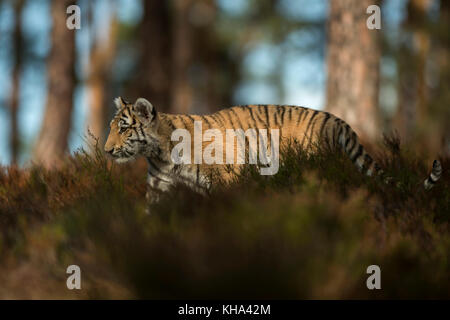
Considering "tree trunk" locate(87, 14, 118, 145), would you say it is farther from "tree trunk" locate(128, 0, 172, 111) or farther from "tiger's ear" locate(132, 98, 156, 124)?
"tiger's ear" locate(132, 98, 156, 124)

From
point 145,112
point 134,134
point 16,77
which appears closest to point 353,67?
point 145,112

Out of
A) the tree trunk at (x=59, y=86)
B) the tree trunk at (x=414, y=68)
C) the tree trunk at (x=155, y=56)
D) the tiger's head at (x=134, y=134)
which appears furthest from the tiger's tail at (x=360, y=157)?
the tree trunk at (x=414, y=68)

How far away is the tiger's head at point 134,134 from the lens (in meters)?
4.98

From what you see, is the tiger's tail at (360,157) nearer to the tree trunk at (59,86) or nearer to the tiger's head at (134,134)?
the tiger's head at (134,134)

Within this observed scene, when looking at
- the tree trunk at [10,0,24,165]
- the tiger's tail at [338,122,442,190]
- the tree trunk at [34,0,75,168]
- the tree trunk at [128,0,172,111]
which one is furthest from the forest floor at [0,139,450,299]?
the tree trunk at [10,0,24,165]

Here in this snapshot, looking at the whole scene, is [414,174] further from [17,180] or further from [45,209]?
[17,180]

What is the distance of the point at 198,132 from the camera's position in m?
5.24

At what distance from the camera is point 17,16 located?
22.2 metres

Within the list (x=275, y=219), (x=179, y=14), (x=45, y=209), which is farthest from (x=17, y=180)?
(x=179, y=14)

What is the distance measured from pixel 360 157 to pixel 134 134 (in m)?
2.19

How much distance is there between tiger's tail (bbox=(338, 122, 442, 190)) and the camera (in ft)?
15.5

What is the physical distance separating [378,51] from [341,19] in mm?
810

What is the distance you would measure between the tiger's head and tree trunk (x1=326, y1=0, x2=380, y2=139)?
412 cm

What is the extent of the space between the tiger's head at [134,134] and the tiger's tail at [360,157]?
190 centimetres
